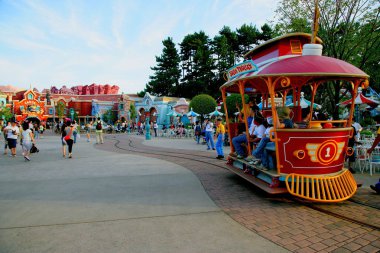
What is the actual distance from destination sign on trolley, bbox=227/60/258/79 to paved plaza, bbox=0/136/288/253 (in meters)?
2.98

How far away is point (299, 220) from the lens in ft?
14.1

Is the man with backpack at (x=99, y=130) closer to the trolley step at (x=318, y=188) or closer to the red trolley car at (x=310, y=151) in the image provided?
the red trolley car at (x=310, y=151)

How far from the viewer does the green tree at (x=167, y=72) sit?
172ft

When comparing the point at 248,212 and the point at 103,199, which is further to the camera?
the point at 103,199

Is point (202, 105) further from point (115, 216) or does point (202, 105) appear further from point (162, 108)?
point (115, 216)

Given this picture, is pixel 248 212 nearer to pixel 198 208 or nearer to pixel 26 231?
pixel 198 208

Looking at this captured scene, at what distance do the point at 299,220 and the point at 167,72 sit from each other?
165ft

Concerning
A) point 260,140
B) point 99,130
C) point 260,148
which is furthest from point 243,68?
point 99,130

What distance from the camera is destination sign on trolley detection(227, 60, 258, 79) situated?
19.2ft

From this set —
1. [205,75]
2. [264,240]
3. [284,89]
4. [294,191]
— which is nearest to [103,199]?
[264,240]

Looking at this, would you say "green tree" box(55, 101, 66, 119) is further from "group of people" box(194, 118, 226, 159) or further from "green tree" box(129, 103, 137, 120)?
"group of people" box(194, 118, 226, 159)

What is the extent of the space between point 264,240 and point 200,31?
171ft

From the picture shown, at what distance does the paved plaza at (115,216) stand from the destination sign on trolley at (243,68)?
2.98 m

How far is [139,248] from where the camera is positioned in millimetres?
3346
